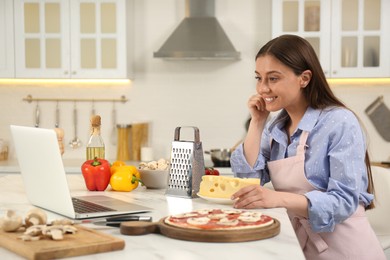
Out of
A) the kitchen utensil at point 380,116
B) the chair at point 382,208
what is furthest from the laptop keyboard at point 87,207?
the kitchen utensil at point 380,116

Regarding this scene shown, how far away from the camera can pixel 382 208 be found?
3.29 m

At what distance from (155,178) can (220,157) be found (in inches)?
94.7

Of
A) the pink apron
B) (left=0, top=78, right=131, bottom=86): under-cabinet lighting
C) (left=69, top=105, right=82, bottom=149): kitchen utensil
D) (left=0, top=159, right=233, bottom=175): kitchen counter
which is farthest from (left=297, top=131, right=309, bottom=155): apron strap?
(left=69, top=105, right=82, bottom=149): kitchen utensil

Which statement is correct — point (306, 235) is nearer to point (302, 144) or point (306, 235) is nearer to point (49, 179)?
point (302, 144)

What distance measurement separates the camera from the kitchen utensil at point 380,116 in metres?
5.36

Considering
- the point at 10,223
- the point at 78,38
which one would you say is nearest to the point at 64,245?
the point at 10,223

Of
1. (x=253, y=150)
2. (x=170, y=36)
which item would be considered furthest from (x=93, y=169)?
(x=170, y=36)

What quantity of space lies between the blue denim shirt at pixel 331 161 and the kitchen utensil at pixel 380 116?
9.65 feet

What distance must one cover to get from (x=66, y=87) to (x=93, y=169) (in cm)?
315

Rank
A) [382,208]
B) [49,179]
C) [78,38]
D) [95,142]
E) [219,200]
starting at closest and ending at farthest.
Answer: [49,179] → [219,200] → [95,142] → [382,208] → [78,38]

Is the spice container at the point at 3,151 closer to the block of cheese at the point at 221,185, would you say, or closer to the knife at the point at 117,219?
the block of cheese at the point at 221,185

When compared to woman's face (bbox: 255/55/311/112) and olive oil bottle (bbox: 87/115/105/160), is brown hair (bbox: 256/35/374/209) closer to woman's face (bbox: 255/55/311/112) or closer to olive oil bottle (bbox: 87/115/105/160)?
woman's face (bbox: 255/55/311/112)

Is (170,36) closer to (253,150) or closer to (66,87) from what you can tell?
(66,87)

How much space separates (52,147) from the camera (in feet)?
6.22
